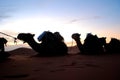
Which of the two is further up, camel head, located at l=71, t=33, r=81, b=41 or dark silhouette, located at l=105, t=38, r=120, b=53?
camel head, located at l=71, t=33, r=81, b=41

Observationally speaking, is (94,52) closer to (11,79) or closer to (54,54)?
(54,54)

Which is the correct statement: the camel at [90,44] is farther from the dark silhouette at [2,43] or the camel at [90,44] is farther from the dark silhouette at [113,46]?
the dark silhouette at [2,43]

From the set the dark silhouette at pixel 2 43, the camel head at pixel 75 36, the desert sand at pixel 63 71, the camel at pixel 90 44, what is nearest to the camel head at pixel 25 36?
the dark silhouette at pixel 2 43

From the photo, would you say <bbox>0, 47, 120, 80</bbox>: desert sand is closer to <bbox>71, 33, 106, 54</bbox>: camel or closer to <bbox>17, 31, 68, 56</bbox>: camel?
<bbox>17, 31, 68, 56</bbox>: camel

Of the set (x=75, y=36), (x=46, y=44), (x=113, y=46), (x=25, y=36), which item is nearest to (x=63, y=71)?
(x=25, y=36)

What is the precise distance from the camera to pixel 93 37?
49.7ft

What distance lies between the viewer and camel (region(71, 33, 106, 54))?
1506 centimetres

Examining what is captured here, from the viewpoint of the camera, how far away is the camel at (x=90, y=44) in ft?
49.4

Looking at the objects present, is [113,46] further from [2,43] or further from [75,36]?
[2,43]

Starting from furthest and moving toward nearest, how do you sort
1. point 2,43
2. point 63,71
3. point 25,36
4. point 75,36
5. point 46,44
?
point 75,36 → point 46,44 → point 25,36 → point 2,43 → point 63,71

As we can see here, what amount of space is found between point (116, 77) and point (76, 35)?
411 inches

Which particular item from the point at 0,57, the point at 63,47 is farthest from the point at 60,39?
the point at 0,57

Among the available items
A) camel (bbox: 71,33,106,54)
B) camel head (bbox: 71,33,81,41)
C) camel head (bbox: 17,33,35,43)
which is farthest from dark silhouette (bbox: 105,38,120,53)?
camel head (bbox: 17,33,35,43)

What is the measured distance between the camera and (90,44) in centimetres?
1505
